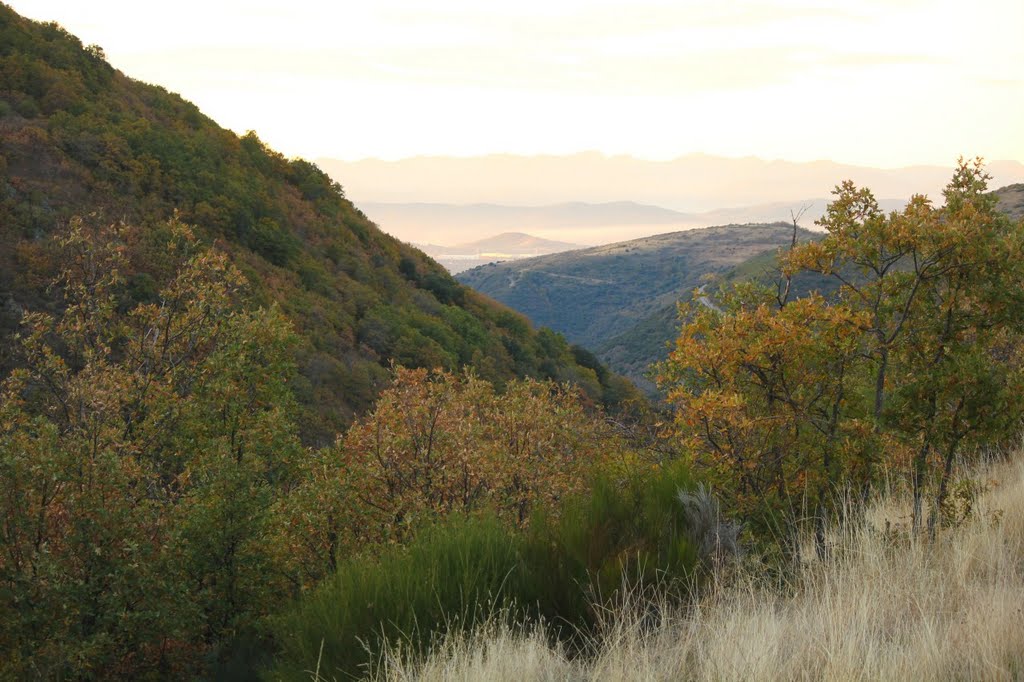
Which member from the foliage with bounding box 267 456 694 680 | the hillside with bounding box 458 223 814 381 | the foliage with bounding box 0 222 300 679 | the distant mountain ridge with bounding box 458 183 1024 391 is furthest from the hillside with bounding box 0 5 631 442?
the hillside with bounding box 458 223 814 381

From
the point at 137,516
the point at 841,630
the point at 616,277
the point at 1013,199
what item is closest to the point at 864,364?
the point at 841,630

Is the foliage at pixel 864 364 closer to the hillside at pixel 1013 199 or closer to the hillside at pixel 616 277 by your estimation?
the hillside at pixel 1013 199

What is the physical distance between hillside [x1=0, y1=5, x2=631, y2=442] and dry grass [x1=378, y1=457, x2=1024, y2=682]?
17.2 m

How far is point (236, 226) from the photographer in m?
32.4

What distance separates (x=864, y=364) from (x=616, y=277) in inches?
6276

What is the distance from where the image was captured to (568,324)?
14425cm

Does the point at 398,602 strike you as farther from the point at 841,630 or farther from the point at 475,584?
the point at 841,630

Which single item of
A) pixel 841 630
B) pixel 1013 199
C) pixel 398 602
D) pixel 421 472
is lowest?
pixel 421 472

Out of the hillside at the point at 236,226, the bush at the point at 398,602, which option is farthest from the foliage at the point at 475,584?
the hillside at the point at 236,226

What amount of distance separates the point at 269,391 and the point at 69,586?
422 centimetres

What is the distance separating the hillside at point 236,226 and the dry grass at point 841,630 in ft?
56.4

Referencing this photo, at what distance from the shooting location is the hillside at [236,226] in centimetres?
2466

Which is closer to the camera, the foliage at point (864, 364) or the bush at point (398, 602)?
the bush at point (398, 602)

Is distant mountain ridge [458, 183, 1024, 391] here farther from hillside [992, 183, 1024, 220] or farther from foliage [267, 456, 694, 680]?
foliage [267, 456, 694, 680]
